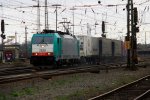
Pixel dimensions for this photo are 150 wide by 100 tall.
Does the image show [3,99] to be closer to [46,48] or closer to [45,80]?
[45,80]

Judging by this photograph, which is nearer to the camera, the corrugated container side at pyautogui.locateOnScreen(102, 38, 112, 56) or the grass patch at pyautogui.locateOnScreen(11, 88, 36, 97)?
the grass patch at pyautogui.locateOnScreen(11, 88, 36, 97)

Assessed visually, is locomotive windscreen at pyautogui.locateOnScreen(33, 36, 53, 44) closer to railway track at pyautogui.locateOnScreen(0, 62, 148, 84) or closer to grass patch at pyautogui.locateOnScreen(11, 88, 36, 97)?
railway track at pyautogui.locateOnScreen(0, 62, 148, 84)

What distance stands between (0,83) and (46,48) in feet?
62.6

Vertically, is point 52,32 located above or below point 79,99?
above

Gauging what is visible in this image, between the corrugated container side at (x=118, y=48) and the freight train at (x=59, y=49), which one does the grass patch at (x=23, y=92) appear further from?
the corrugated container side at (x=118, y=48)

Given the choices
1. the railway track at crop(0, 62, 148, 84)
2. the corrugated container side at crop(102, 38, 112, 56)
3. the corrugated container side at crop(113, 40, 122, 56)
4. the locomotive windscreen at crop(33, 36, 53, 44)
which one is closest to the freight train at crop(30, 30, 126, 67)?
the locomotive windscreen at crop(33, 36, 53, 44)

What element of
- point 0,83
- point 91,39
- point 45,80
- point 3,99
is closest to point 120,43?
point 91,39

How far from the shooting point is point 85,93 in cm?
1766

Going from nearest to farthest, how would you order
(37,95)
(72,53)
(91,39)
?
(37,95) → (72,53) → (91,39)

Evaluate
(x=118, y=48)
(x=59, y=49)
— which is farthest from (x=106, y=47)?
(x=59, y=49)

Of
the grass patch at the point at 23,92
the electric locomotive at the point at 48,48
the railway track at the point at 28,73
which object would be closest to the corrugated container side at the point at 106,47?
the electric locomotive at the point at 48,48

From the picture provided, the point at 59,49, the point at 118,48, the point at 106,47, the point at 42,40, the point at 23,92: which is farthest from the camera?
the point at 118,48

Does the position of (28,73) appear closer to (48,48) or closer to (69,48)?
(48,48)

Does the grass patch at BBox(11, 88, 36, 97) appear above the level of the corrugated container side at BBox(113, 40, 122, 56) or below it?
below
